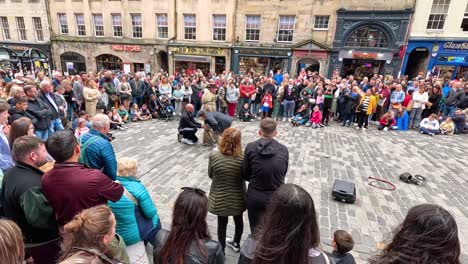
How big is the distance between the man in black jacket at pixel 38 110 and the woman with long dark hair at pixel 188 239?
5.70m

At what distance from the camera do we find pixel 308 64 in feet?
65.3

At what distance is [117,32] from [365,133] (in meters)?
22.4

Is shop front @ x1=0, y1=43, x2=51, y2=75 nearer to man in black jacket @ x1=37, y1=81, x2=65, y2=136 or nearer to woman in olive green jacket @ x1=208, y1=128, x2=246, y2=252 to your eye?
man in black jacket @ x1=37, y1=81, x2=65, y2=136

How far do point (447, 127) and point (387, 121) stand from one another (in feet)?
6.93

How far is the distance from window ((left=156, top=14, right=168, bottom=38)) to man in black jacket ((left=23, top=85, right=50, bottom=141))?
59.0 feet

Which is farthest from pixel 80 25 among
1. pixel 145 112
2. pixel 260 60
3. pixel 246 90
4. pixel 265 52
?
pixel 246 90

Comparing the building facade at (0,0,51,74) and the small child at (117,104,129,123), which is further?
the building facade at (0,0,51,74)

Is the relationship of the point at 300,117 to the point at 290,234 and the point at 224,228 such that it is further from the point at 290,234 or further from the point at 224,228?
the point at 290,234

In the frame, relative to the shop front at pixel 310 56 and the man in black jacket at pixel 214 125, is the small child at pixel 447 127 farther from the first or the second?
the shop front at pixel 310 56

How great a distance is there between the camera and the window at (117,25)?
74.5ft

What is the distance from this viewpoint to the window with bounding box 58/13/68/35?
23.8 metres

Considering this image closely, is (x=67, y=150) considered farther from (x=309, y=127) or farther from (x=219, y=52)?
(x=219, y=52)

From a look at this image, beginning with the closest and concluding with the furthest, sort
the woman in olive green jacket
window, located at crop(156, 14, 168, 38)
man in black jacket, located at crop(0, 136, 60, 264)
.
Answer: man in black jacket, located at crop(0, 136, 60, 264)
the woman in olive green jacket
window, located at crop(156, 14, 168, 38)

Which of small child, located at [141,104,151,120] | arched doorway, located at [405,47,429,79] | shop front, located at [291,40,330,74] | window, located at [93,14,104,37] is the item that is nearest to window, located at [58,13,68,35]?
window, located at [93,14,104,37]
